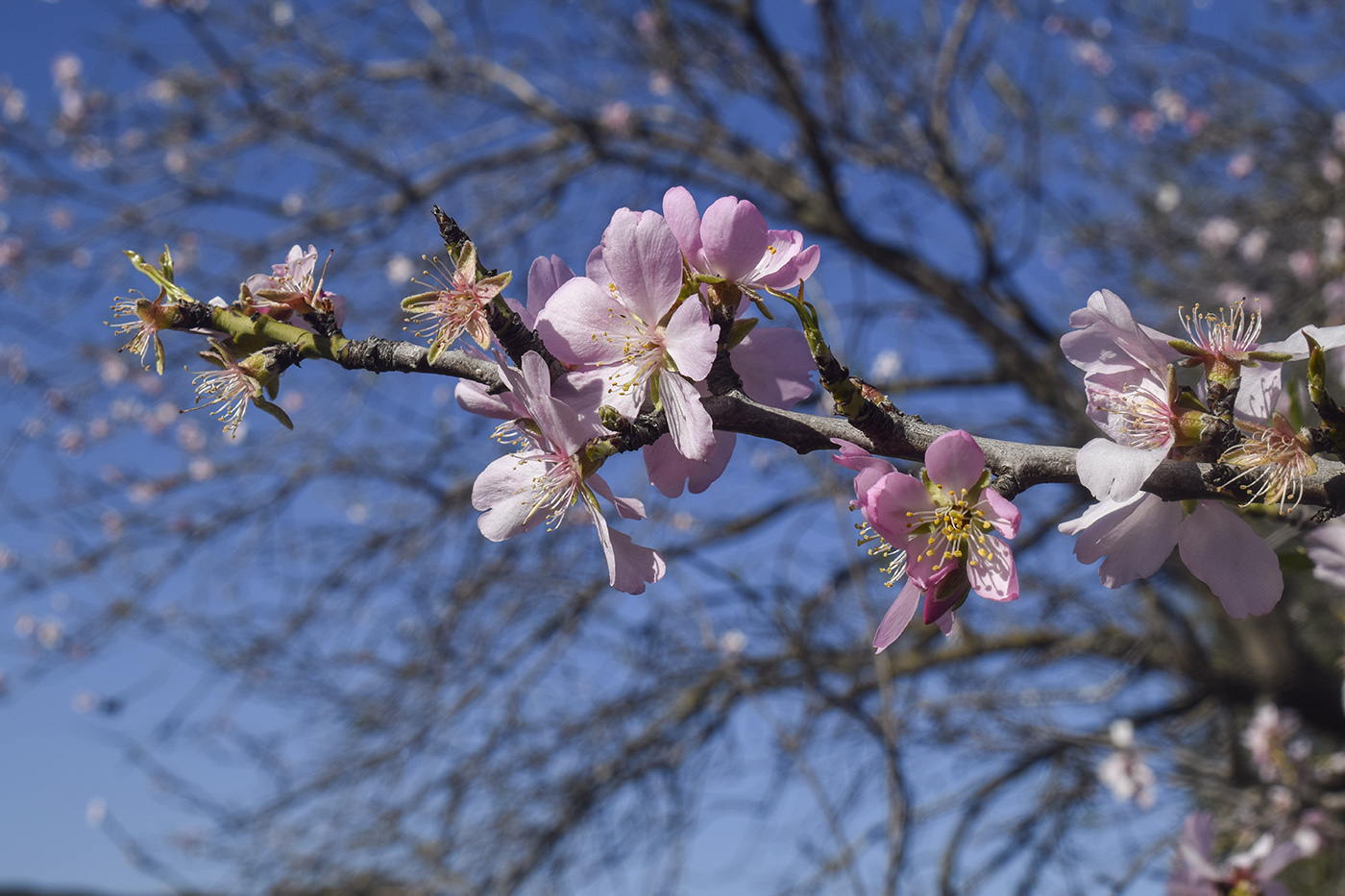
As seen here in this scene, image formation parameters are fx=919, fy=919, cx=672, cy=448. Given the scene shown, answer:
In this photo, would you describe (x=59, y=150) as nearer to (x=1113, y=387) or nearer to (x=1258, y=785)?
(x=1113, y=387)

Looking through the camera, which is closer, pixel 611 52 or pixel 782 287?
pixel 782 287

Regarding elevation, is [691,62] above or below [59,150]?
below

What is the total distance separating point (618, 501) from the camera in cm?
96

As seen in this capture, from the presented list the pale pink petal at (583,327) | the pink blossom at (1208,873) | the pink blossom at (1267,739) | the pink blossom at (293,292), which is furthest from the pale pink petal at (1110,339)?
the pink blossom at (1267,739)

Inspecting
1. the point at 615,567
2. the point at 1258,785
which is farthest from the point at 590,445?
the point at 1258,785

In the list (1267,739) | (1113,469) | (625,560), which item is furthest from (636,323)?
(1267,739)

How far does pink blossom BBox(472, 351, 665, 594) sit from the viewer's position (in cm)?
88

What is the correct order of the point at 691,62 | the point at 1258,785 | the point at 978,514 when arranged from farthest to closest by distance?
the point at 691,62 < the point at 1258,785 < the point at 978,514

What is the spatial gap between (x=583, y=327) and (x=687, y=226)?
0.15 m

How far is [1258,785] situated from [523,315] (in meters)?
3.67

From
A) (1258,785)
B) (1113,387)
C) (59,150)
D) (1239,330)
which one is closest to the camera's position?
(1113,387)

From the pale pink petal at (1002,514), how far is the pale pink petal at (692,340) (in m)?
0.28

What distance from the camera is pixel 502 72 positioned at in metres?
5.09

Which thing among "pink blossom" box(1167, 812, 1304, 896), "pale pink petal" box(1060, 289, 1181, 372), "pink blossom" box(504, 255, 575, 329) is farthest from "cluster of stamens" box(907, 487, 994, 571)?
"pink blossom" box(1167, 812, 1304, 896)
